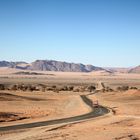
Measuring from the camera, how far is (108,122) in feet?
131

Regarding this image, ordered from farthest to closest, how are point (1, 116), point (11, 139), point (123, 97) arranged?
point (123, 97), point (1, 116), point (11, 139)

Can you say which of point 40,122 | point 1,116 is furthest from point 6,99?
point 40,122

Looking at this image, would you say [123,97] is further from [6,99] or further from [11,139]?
[11,139]

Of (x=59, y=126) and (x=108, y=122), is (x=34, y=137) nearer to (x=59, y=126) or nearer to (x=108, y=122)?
(x=59, y=126)

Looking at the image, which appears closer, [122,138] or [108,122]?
[122,138]

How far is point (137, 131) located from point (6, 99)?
42.8 m

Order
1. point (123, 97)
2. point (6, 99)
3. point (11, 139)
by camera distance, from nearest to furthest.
→ 1. point (11, 139)
2. point (6, 99)
3. point (123, 97)

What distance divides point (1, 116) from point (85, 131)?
1490 centimetres

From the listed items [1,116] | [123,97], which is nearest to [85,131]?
[1,116]

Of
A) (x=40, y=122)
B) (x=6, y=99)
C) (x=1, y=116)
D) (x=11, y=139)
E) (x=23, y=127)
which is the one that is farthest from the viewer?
(x=6, y=99)

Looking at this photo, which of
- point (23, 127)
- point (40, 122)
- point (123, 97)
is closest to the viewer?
point (23, 127)

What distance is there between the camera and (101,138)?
91.5ft

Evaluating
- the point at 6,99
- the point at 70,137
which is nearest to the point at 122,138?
the point at 70,137

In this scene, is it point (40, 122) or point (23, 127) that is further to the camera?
point (40, 122)
